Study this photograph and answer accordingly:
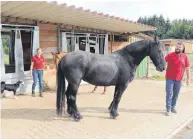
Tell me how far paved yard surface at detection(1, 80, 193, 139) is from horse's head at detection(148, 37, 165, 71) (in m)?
1.28

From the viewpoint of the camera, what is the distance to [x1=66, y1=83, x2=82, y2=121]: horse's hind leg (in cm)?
627

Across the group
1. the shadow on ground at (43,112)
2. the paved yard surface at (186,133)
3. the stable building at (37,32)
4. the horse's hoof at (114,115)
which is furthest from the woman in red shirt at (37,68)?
the paved yard surface at (186,133)

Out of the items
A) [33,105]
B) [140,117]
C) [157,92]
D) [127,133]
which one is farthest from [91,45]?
[127,133]

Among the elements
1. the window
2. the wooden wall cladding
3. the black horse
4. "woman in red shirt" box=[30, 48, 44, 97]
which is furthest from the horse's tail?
the wooden wall cladding

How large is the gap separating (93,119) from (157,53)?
6.98 feet

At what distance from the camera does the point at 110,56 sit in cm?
682

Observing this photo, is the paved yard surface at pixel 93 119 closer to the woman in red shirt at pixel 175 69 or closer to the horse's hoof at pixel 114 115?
the horse's hoof at pixel 114 115

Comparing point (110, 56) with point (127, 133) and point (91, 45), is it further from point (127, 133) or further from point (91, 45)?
point (91, 45)

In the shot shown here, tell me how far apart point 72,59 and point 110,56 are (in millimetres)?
992

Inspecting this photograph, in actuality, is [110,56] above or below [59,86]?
above

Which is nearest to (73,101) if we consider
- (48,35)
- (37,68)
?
(37,68)

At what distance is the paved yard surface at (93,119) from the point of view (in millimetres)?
5578

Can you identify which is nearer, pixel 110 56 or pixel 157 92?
pixel 110 56

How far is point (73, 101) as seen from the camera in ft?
20.8
